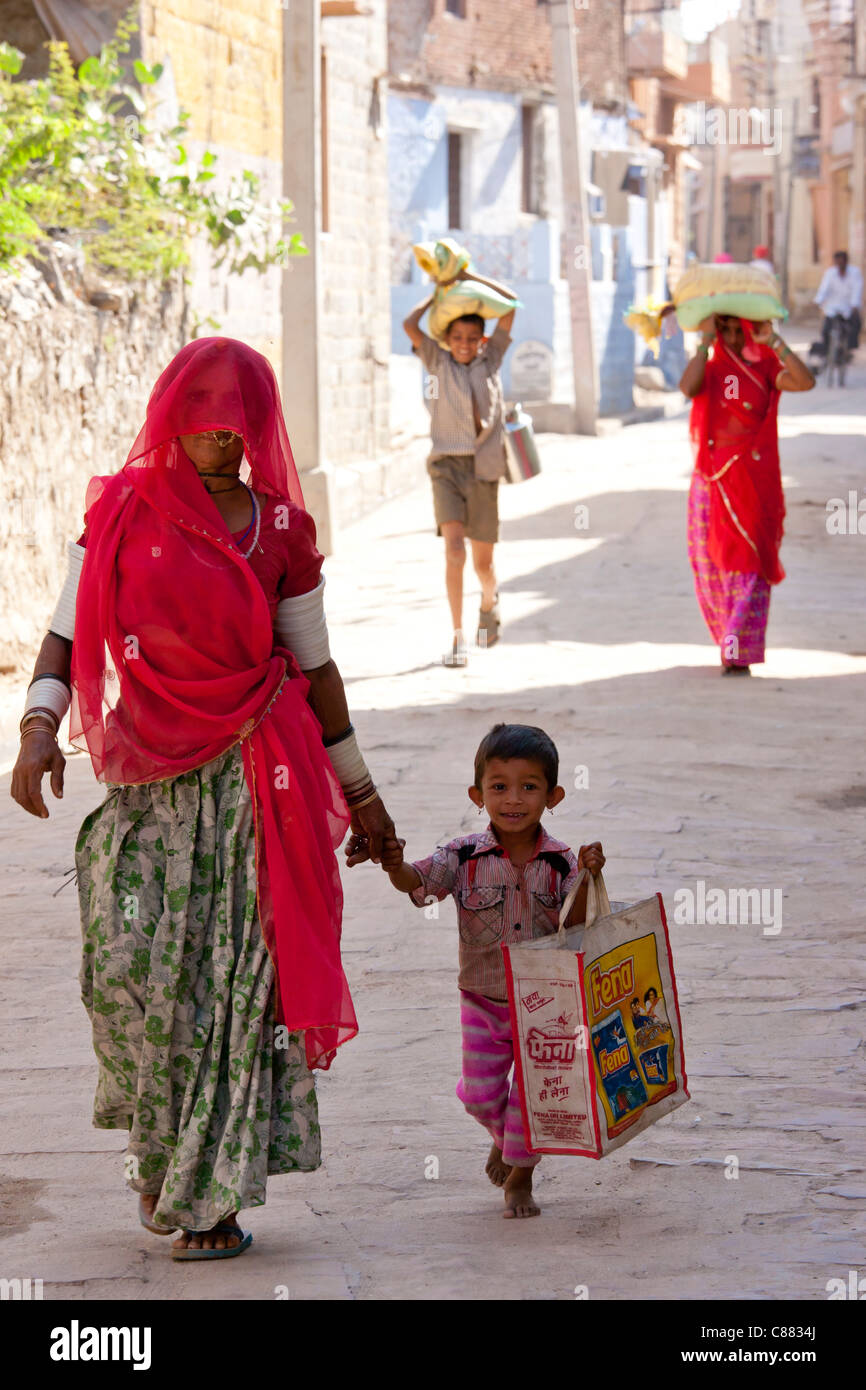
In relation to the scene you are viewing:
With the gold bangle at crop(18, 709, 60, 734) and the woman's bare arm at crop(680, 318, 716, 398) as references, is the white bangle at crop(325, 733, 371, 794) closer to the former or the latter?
the gold bangle at crop(18, 709, 60, 734)

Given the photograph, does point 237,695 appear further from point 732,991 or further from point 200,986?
point 732,991

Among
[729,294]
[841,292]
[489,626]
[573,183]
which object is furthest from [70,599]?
[841,292]

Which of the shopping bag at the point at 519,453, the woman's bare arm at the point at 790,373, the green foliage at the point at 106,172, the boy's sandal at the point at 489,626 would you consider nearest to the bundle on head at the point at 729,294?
the woman's bare arm at the point at 790,373

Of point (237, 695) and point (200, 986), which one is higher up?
point (237, 695)

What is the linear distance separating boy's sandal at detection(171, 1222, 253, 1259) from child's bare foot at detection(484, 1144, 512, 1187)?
51 centimetres

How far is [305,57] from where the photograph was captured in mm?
11680

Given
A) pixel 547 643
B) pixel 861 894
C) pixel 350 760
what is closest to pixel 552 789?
pixel 350 760

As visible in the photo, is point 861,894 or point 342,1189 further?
point 861,894

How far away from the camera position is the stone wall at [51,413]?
7598 mm

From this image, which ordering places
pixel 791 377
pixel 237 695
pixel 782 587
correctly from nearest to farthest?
pixel 237 695, pixel 791 377, pixel 782 587

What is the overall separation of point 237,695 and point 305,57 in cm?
975

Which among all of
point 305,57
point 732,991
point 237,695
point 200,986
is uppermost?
point 305,57

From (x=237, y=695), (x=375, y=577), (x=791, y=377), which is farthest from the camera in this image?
(x=375, y=577)

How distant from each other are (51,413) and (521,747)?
5.48 m
